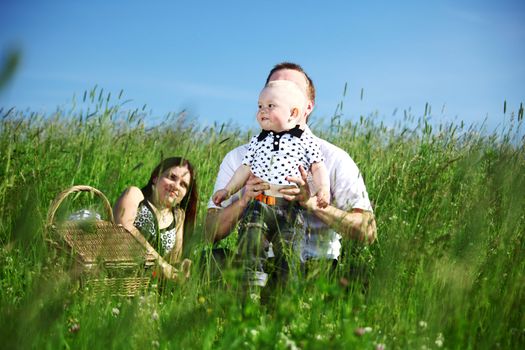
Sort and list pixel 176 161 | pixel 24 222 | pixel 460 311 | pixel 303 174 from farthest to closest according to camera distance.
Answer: pixel 176 161, pixel 303 174, pixel 460 311, pixel 24 222

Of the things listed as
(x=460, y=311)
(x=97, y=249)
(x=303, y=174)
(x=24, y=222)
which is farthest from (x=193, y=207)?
(x=24, y=222)

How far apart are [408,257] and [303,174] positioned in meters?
0.99

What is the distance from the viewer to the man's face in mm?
4137

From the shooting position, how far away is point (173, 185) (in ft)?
15.4

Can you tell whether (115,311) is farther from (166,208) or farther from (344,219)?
(166,208)

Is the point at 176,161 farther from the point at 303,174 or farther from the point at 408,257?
the point at 408,257

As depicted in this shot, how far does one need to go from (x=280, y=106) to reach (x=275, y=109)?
0.03m

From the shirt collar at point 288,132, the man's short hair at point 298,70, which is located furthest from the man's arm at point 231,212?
the man's short hair at point 298,70

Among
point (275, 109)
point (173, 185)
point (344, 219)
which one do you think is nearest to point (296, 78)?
point (275, 109)

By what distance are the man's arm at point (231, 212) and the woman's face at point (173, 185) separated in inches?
23.5

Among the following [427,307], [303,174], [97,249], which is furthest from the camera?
[97,249]

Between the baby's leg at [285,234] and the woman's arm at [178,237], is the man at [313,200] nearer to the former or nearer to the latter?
the baby's leg at [285,234]

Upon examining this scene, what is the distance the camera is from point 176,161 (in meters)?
4.89

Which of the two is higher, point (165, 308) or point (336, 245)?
point (336, 245)
